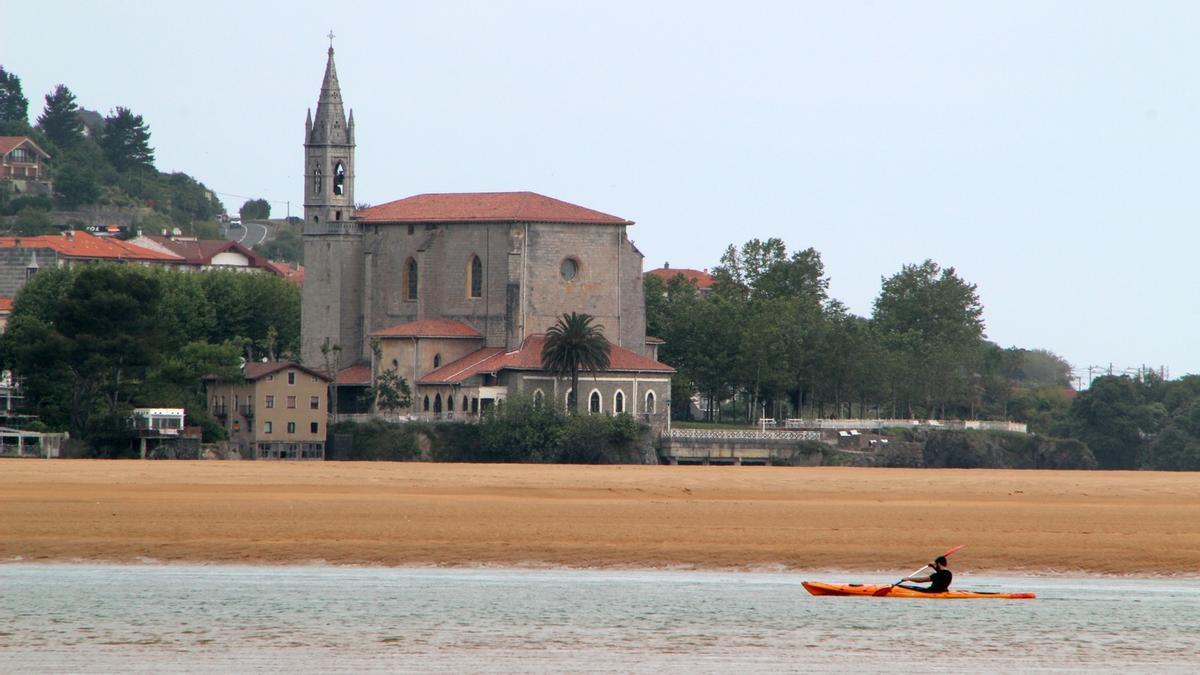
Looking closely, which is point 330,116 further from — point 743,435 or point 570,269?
point 743,435

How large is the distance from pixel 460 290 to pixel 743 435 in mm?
17555

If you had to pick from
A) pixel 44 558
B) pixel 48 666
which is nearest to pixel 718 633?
pixel 48 666

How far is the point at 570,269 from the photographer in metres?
121

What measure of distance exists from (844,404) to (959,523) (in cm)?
8628

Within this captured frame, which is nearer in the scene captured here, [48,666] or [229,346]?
[48,666]

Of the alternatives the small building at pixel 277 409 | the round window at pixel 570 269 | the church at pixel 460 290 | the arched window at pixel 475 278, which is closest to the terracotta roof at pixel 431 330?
the church at pixel 460 290

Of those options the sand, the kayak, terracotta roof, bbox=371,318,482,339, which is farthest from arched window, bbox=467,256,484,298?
the kayak

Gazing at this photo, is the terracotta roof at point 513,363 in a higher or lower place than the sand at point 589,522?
higher

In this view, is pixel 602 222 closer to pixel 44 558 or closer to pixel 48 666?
pixel 44 558

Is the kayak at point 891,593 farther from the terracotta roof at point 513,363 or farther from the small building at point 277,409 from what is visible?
the terracotta roof at point 513,363

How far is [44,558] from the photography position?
42969 millimetres

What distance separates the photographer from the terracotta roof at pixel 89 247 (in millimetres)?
174125

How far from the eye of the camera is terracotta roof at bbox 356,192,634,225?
12012 centimetres

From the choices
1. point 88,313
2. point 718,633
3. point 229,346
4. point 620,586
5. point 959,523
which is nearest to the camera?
point 718,633
